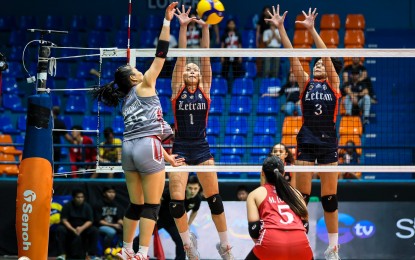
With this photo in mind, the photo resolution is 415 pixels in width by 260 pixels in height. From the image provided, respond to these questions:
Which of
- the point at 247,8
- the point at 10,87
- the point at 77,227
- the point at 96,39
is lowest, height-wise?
the point at 77,227

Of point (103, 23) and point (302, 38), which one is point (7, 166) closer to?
point (103, 23)

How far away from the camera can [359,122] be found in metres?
18.0

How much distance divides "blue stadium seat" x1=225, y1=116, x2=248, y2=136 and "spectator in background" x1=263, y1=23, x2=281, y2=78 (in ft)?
5.50

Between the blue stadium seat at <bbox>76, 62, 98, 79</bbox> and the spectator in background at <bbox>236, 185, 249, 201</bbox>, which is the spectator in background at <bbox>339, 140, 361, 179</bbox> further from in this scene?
the blue stadium seat at <bbox>76, 62, 98, 79</bbox>

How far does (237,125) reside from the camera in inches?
752

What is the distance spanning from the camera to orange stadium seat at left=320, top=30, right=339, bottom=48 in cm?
2111

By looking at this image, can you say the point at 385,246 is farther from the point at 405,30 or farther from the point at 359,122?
the point at 405,30

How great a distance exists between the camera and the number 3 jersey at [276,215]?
895 cm

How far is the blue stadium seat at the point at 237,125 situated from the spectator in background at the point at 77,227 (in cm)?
417

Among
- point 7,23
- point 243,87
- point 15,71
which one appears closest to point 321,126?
point 243,87

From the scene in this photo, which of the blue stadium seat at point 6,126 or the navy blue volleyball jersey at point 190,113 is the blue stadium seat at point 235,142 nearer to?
the blue stadium seat at point 6,126

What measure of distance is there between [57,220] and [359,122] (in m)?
6.20

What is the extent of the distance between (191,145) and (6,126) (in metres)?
9.07

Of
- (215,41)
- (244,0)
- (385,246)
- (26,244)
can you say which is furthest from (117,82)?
(244,0)
